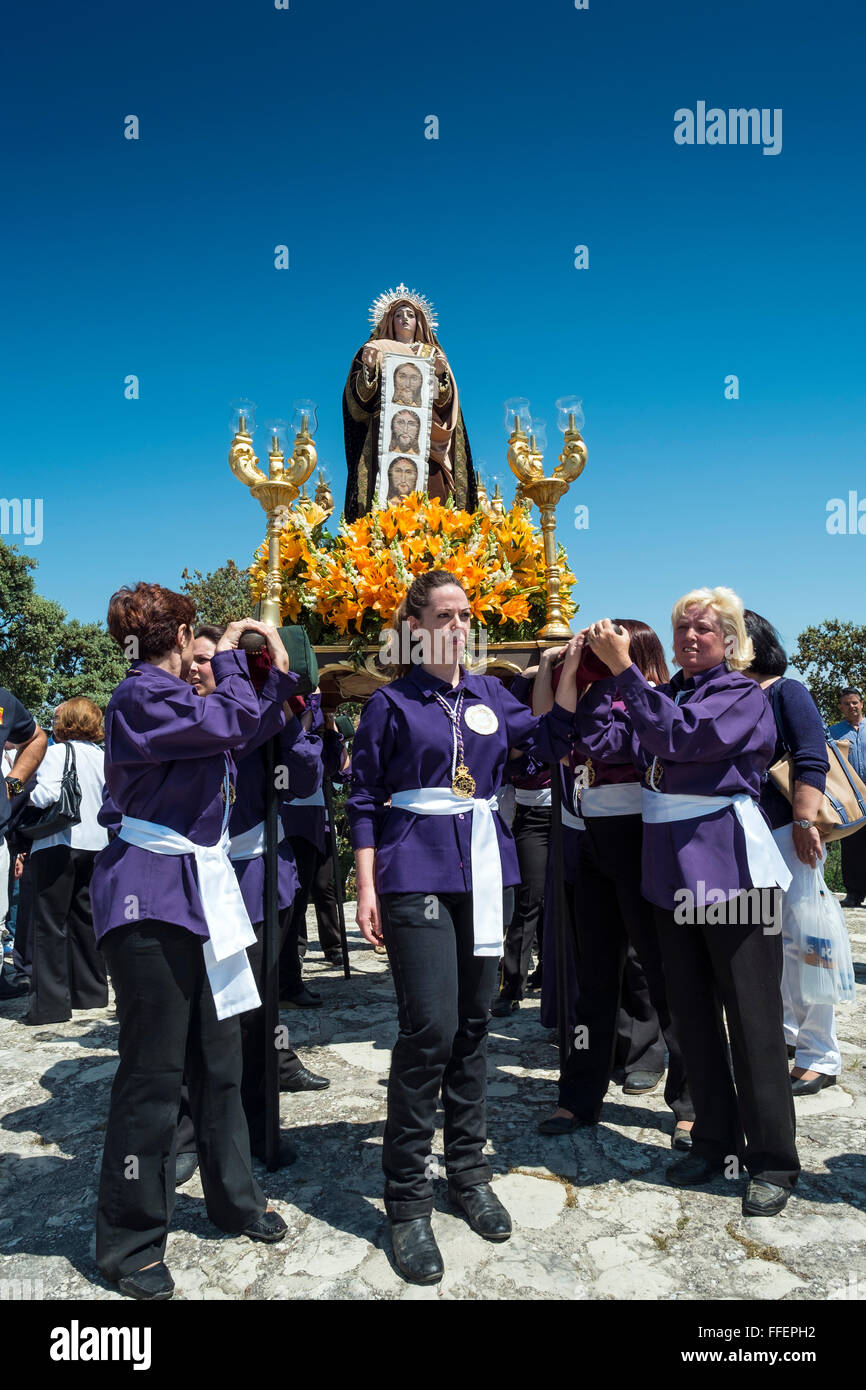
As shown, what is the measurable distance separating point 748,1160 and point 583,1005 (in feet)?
2.78

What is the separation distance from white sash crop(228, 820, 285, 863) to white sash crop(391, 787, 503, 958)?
87cm

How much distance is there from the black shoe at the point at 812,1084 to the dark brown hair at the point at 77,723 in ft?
16.6

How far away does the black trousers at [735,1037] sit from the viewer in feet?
10.7

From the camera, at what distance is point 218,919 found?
2.94 metres

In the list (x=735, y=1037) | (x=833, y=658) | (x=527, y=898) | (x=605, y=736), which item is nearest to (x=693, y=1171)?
(x=735, y=1037)

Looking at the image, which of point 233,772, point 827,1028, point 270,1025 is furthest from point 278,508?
point 827,1028

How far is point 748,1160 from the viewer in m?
3.30

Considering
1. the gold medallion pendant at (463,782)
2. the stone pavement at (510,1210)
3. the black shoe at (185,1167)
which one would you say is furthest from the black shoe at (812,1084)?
the black shoe at (185,1167)

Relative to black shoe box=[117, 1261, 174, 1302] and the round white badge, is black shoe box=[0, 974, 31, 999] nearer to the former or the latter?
black shoe box=[117, 1261, 174, 1302]

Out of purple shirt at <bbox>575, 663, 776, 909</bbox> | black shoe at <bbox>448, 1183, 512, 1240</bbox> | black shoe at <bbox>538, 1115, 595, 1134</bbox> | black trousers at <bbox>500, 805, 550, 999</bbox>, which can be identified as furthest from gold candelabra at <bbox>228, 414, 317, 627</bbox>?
black shoe at <bbox>448, 1183, 512, 1240</bbox>

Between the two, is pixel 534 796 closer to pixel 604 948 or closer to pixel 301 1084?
pixel 604 948

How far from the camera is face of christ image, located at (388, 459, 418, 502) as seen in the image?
7.26 meters

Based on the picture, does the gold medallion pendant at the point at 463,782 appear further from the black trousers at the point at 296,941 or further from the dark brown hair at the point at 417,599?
the black trousers at the point at 296,941
